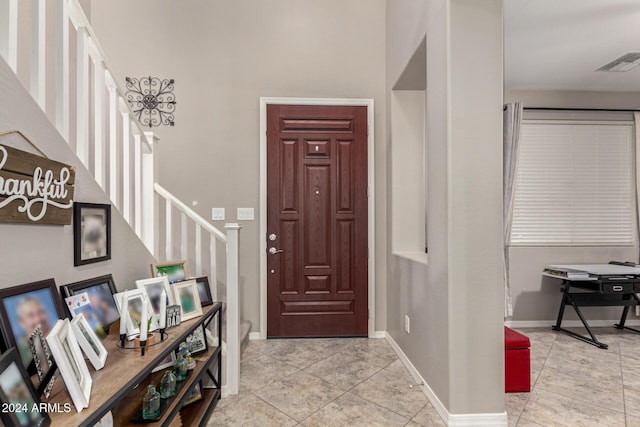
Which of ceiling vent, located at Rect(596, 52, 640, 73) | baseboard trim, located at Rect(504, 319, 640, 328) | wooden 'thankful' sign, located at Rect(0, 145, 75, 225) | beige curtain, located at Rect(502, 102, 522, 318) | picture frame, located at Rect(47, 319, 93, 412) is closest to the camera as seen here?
picture frame, located at Rect(47, 319, 93, 412)

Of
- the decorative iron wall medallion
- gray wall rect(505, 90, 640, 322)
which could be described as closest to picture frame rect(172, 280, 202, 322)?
the decorative iron wall medallion

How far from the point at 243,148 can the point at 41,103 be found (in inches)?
85.7

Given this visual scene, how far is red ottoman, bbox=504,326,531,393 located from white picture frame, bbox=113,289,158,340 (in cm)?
221

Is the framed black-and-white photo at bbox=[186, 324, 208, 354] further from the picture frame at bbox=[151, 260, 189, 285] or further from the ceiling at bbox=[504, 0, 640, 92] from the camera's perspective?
the ceiling at bbox=[504, 0, 640, 92]

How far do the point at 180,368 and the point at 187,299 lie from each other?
362 mm

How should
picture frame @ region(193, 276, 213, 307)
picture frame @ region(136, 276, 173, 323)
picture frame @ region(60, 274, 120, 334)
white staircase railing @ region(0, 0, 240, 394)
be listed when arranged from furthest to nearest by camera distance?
picture frame @ region(193, 276, 213, 307)
picture frame @ region(136, 276, 173, 323)
picture frame @ region(60, 274, 120, 334)
white staircase railing @ region(0, 0, 240, 394)

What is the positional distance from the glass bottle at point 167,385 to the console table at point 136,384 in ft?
0.12

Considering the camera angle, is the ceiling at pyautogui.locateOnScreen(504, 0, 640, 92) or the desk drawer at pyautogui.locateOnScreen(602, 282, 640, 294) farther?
the desk drawer at pyautogui.locateOnScreen(602, 282, 640, 294)

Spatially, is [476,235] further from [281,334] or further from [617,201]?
[617,201]

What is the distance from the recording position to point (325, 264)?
11.4 feet

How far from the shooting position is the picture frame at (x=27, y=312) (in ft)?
3.47

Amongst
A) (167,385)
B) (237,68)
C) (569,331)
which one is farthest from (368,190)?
(569,331)

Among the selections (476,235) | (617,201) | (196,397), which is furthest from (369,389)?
(617,201)

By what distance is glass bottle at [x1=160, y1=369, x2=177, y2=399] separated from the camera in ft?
5.47
